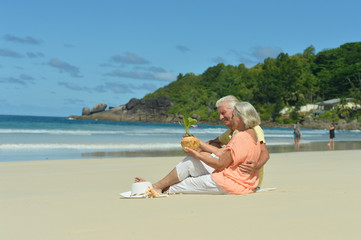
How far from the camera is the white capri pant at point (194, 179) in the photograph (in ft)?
14.7

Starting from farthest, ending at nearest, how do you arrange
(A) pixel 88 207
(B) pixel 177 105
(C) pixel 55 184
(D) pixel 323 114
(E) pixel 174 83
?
(E) pixel 174 83 → (B) pixel 177 105 → (D) pixel 323 114 → (C) pixel 55 184 → (A) pixel 88 207

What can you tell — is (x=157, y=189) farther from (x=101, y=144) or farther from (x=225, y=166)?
(x=101, y=144)

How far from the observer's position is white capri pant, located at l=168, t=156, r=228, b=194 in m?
4.47

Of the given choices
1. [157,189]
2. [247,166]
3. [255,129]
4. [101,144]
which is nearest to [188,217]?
[247,166]

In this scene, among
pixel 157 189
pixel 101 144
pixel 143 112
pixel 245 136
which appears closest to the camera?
pixel 245 136

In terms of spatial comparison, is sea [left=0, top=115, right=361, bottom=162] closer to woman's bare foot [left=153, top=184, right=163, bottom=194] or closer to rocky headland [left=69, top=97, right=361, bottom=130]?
woman's bare foot [left=153, top=184, right=163, bottom=194]

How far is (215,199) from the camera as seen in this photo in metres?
4.16

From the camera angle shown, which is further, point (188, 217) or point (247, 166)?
point (247, 166)

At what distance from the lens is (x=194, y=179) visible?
15.1 feet

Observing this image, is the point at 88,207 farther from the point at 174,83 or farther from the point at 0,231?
the point at 174,83

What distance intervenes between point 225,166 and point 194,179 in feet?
1.63

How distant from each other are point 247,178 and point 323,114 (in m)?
71.3

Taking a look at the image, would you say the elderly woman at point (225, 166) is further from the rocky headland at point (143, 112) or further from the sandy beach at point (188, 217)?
the rocky headland at point (143, 112)

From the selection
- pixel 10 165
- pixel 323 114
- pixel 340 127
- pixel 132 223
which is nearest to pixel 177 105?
pixel 323 114
